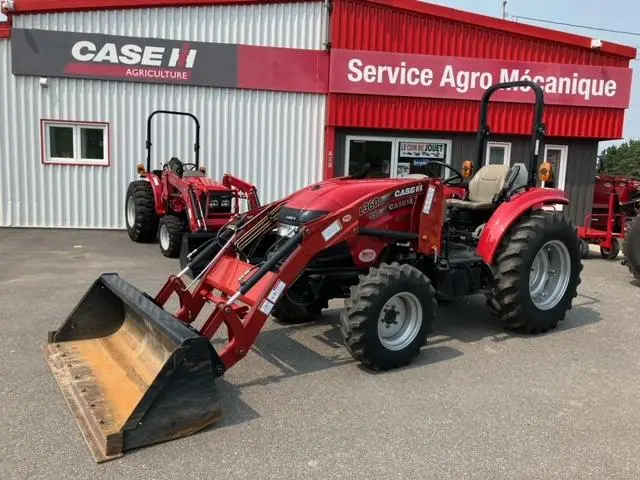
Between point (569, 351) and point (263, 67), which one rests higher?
point (263, 67)

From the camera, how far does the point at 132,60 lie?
11289 millimetres

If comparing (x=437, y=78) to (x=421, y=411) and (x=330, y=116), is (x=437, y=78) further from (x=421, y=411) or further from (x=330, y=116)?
(x=421, y=411)

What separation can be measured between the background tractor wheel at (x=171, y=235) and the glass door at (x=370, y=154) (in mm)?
4434

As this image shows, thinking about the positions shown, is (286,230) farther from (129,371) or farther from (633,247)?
(633,247)

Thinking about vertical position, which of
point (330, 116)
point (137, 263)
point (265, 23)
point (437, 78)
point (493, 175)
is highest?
point (265, 23)

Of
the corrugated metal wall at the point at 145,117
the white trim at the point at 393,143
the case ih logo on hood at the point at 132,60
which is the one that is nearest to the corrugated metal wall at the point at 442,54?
the white trim at the point at 393,143

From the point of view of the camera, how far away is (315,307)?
5.47 m

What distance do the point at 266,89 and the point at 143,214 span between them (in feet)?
12.4

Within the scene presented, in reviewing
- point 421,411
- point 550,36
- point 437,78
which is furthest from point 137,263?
point 550,36

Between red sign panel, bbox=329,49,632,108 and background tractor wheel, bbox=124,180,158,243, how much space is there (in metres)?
4.29

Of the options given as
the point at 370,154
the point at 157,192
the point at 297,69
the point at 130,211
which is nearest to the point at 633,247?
the point at 370,154

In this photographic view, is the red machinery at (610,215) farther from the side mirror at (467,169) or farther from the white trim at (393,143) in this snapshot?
the side mirror at (467,169)

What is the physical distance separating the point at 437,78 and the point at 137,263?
23.4ft

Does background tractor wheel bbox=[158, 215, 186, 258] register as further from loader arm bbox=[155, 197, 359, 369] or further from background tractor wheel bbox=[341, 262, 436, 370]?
background tractor wheel bbox=[341, 262, 436, 370]
